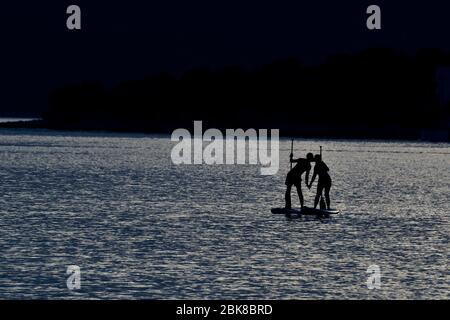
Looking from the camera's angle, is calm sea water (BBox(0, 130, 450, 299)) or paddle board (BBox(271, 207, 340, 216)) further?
paddle board (BBox(271, 207, 340, 216))

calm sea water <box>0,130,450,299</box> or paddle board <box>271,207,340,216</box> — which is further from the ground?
paddle board <box>271,207,340,216</box>

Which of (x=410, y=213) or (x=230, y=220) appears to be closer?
(x=230, y=220)

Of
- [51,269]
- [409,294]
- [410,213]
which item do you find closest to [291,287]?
[409,294]

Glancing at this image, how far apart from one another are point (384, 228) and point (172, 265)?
15233mm

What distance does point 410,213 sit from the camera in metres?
56.2

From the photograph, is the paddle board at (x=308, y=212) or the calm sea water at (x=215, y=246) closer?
the calm sea water at (x=215, y=246)

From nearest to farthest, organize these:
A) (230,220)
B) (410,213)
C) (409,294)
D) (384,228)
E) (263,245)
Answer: (409,294) < (263,245) < (384,228) < (230,220) < (410,213)

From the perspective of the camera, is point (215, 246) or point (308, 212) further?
point (308, 212)

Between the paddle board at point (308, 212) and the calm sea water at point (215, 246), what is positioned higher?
the paddle board at point (308, 212)

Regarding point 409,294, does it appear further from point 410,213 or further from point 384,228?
point 410,213

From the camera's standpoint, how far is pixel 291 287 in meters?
30.7
